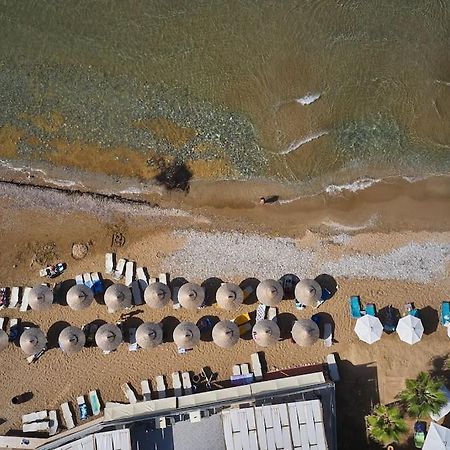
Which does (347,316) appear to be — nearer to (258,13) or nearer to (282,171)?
(282,171)

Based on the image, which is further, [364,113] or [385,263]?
[364,113]

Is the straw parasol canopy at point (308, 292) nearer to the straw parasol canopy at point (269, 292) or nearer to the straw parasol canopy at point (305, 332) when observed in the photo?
the straw parasol canopy at point (269, 292)

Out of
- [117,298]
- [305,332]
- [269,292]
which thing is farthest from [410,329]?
[117,298]

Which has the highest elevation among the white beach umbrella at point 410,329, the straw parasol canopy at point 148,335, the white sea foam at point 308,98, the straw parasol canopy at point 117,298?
the white sea foam at point 308,98

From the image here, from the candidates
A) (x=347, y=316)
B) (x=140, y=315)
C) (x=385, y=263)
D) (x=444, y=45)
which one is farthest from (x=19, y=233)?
(x=444, y=45)

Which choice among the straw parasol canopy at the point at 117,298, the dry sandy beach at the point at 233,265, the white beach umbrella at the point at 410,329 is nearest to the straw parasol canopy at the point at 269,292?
the dry sandy beach at the point at 233,265

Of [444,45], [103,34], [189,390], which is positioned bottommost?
[189,390]

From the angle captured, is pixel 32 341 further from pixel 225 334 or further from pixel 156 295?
pixel 225 334
